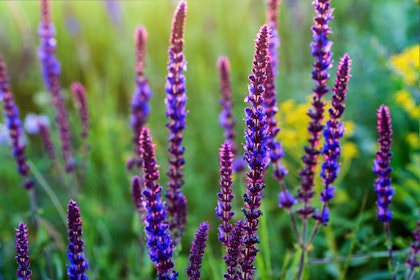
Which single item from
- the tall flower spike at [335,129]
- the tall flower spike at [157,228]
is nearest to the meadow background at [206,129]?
the tall flower spike at [335,129]

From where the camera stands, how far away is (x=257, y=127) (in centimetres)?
168

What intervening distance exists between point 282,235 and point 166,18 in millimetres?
3752

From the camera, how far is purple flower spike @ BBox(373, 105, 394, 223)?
212 centimetres

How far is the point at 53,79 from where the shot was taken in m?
3.64

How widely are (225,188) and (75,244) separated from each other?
497mm

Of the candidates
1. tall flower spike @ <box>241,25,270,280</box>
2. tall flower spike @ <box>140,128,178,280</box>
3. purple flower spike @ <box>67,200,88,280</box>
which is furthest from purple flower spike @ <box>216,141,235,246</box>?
purple flower spike @ <box>67,200,88,280</box>

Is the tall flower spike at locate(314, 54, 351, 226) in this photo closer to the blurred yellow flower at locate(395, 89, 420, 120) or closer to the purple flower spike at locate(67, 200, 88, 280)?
the purple flower spike at locate(67, 200, 88, 280)

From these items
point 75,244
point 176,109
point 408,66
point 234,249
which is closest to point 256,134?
point 234,249

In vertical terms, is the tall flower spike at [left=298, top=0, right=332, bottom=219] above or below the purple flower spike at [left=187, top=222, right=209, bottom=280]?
above

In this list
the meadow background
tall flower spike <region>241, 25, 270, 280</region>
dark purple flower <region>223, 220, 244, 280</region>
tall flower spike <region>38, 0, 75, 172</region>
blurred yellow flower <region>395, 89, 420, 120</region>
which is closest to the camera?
tall flower spike <region>241, 25, 270, 280</region>

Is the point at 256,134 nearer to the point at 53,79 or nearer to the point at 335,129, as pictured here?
the point at 335,129

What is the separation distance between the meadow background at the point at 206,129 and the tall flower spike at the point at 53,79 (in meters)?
0.33

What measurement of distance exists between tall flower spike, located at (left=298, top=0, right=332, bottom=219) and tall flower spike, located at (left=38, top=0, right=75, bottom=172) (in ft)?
5.24

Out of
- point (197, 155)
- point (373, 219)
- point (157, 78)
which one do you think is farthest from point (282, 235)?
point (157, 78)
